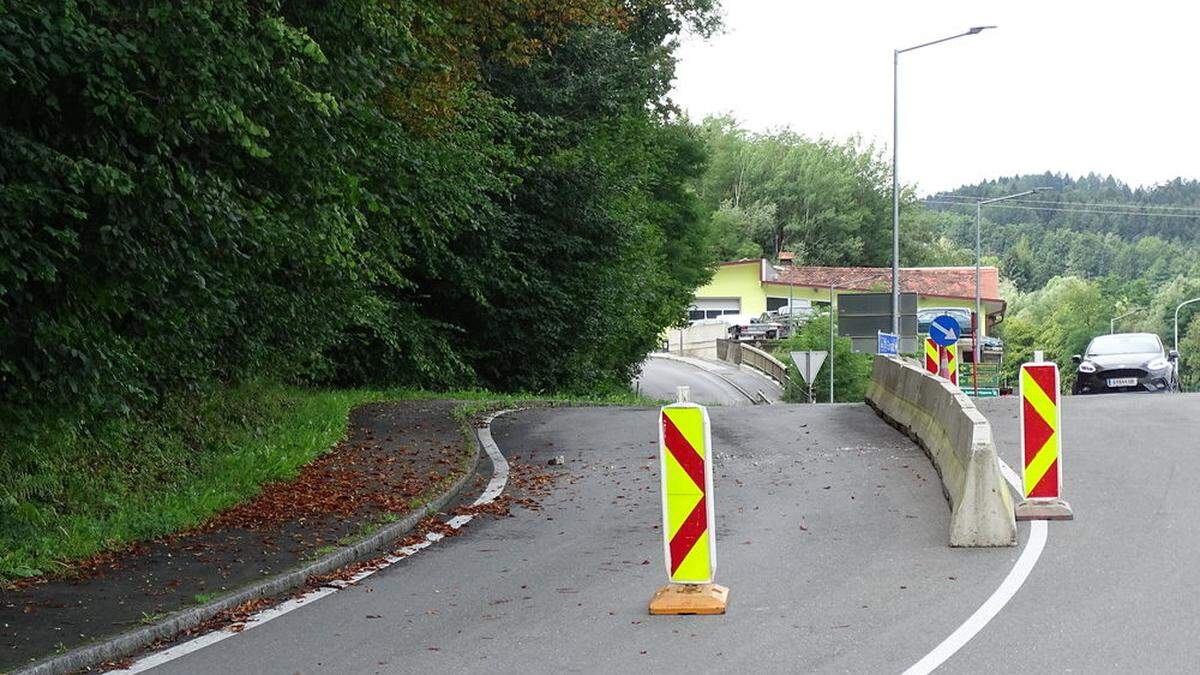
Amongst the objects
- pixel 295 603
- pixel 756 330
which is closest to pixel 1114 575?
pixel 295 603

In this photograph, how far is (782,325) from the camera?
7850 cm

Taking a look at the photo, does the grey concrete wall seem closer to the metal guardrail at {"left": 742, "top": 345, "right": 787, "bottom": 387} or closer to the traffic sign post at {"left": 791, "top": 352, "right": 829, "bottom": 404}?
the metal guardrail at {"left": 742, "top": 345, "right": 787, "bottom": 387}

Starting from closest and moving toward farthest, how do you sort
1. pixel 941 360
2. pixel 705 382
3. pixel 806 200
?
pixel 941 360 → pixel 705 382 → pixel 806 200

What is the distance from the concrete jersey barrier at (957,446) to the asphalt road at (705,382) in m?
34.3

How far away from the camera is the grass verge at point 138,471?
398 inches

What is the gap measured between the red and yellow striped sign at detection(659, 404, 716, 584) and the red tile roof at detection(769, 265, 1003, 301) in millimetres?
77718

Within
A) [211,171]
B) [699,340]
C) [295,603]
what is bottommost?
[699,340]

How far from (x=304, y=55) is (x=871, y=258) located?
104206mm

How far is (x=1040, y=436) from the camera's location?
11531 mm

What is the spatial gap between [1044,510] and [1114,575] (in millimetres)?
2325

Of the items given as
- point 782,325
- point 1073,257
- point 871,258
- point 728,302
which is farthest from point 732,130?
point 1073,257

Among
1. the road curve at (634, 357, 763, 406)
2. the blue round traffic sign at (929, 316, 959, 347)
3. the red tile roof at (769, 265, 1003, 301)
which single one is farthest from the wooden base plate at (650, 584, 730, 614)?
the red tile roof at (769, 265, 1003, 301)

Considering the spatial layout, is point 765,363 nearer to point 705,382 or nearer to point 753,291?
point 705,382

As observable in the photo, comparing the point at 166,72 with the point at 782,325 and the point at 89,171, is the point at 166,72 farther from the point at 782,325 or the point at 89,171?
the point at 782,325
